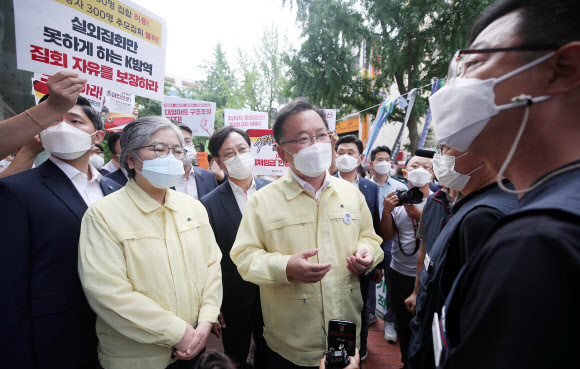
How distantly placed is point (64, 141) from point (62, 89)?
418mm

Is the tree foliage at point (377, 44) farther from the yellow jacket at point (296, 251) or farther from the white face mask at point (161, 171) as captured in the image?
the white face mask at point (161, 171)

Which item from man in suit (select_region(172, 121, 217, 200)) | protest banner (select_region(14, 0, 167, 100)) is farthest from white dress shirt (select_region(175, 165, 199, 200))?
protest banner (select_region(14, 0, 167, 100))

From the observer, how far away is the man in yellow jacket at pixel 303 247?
1.68 meters

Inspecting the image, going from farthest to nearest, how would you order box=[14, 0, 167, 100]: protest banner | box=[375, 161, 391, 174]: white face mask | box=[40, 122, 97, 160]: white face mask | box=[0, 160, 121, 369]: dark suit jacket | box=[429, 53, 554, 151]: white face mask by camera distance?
1. box=[375, 161, 391, 174]: white face mask
2. box=[14, 0, 167, 100]: protest banner
3. box=[40, 122, 97, 160]: white face mask
4. box=[0, 160, 121, 369]: dark suit jacket
5. box=[429, 53, 554, 151]: white face mask

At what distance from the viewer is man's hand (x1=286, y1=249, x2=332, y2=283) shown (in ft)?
4.91

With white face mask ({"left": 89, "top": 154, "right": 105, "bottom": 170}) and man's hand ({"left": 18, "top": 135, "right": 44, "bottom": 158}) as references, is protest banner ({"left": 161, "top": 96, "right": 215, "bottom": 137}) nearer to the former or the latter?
white face mask ({"left": 89, "top": 154, "right": 105, "bottom": 170})

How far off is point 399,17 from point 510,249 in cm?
1489

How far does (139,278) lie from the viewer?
1614 mm


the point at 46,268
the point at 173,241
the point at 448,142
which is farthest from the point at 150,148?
the point at 448,142

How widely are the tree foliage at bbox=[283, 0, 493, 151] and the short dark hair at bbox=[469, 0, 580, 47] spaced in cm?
1294

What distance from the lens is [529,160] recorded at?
71cm

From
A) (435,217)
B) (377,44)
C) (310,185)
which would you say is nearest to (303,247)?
(310,185)

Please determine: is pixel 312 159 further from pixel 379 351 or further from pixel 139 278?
pixel 379 351

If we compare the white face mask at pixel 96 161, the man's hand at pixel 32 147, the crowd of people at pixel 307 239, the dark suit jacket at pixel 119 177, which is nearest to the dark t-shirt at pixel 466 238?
the crowd of people at pixel 307 239
